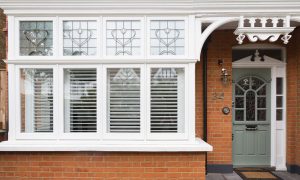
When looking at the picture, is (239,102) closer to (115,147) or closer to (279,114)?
(279,114)

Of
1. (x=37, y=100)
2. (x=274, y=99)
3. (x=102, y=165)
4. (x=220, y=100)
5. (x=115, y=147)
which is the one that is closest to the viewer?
(x=115, y=147)

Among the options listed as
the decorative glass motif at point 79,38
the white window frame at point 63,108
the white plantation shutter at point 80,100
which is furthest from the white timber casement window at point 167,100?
the decorative glass motif at point 79,38

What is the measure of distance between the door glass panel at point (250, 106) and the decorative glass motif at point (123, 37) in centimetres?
297

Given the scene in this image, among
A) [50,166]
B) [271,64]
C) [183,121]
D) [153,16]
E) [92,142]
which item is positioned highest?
[153,16]

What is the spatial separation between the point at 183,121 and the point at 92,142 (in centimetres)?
158

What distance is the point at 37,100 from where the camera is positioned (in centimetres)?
482

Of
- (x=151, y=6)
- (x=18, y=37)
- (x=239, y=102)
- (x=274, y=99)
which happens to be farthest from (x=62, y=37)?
(x=274, y=99)

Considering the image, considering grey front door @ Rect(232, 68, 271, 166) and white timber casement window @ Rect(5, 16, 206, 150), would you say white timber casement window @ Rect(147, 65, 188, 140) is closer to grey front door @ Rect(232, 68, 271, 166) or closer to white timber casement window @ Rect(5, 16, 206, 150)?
white timber casement window @ Rect(5, 16, 206, 150)

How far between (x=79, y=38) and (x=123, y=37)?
Result: 2.47 ft

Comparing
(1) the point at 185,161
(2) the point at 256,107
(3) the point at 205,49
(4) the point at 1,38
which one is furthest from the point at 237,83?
(4) the point at 1,38

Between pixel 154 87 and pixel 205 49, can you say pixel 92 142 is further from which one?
pixel 205 49

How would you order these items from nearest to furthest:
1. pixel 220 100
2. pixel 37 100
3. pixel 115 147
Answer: pixel 115 147 < pixel 37 100 < pixel 220 100

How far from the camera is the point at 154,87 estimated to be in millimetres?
4777

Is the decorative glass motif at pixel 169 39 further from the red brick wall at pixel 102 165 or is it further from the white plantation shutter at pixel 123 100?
the red brick wall at pixel 102 165
